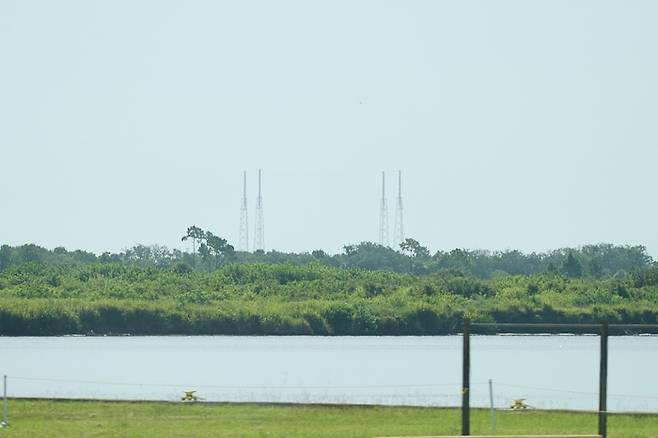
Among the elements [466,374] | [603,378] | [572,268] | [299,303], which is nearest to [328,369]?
[299,303]

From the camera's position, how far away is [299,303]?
121312mm

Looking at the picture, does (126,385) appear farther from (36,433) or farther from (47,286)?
(47,286)

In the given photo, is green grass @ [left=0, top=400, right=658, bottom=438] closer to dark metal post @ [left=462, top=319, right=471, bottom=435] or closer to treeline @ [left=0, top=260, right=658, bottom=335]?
dark metal post @ [left=462, top=319, right=471, bottom=435]

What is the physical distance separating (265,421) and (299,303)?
278 feet

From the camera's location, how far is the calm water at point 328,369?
182ft

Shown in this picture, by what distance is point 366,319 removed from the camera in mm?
119375

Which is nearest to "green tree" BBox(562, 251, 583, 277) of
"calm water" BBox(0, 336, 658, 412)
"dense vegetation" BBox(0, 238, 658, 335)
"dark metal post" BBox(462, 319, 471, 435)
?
"dense vegetation" BBox(0, 238, 658, 335)

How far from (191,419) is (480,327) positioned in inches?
335

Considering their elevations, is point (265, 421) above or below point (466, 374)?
below

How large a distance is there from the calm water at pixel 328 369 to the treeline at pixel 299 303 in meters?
2.12

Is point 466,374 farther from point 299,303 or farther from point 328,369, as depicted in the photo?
point 299,303

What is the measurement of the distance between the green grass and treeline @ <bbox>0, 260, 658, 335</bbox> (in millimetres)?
73383

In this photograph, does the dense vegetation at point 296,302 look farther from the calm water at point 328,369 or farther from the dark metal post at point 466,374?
the dark metal post at point 466,374

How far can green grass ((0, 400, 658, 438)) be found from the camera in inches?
1337
